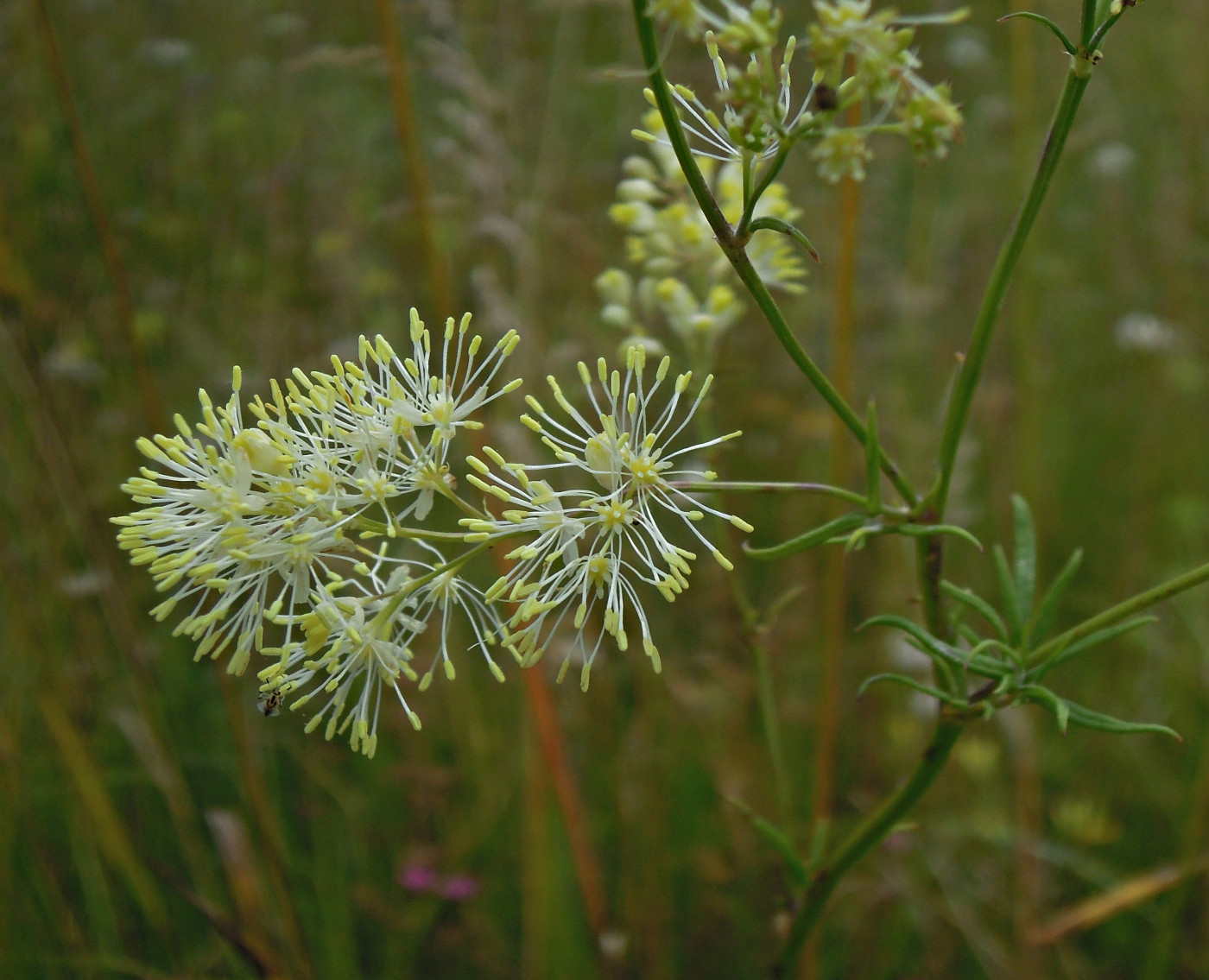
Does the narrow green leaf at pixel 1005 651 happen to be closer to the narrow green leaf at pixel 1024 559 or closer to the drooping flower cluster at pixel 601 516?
the narrow green leaf at pixel 1024 559

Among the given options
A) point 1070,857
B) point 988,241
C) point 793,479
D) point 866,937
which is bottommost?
point 866,937

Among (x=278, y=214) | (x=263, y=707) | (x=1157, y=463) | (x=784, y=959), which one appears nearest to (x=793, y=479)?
(x=1157, y=463)

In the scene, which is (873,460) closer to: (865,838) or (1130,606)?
(1130,606)

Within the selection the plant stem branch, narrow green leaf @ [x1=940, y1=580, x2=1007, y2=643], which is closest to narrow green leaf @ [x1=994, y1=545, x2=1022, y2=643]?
narrow green leaf @ [x1=940, y1=580, x2=1007, y2=643]

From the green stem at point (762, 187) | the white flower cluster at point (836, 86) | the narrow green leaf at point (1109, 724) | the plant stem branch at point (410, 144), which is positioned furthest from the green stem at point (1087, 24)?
the plant stem branch at point (410, 144)

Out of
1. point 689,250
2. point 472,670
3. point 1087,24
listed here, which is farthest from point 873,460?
point 472,670

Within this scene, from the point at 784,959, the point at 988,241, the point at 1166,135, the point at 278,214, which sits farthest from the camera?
the point at 1166,135

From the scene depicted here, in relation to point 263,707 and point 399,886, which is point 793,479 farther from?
point 263,707
